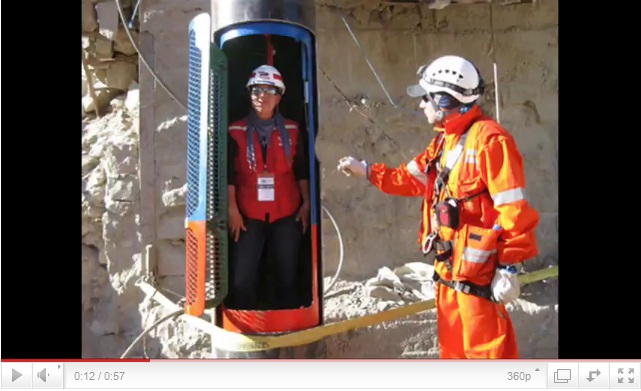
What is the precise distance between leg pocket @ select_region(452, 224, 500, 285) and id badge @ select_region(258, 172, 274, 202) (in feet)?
2.64

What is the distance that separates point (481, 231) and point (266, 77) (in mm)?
1068

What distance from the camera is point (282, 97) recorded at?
299 centimetres

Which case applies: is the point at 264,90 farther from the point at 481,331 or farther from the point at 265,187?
the point at 481,331

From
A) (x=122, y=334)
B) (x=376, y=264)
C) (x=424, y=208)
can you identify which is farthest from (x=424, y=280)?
(x=122, y=334)

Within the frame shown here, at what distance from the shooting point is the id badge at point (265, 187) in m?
2.96

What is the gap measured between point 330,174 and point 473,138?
171 cm

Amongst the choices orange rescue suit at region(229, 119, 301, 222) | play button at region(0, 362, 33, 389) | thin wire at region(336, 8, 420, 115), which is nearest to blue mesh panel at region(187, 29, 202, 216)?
orange rescue suit at region(229, 119, 301, 222)

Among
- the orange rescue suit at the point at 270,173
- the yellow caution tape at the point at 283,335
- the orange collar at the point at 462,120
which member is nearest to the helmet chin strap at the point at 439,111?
the orange collar at the point at 462,120

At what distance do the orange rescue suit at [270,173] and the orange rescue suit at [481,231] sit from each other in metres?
0.60

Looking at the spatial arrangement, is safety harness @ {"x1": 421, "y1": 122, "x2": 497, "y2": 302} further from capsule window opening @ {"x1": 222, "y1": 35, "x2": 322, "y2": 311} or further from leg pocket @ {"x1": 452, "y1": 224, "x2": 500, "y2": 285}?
capsule window opening @ {"x1": 222, "y1": 35, "x2": 322, "y2": 311}

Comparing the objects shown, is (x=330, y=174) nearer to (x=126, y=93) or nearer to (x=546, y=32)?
(x=126, y=93)

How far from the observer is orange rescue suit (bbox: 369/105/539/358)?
256cm

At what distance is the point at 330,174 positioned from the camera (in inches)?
169
